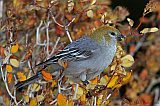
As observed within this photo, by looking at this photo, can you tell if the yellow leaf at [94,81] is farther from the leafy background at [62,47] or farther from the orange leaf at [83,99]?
the orange leaf at [83,99]

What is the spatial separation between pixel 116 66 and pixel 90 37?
0.44m

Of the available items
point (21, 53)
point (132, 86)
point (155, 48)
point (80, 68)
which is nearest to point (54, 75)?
point (80, 68)

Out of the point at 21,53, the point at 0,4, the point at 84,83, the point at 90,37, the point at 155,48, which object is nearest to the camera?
the point at 84,83

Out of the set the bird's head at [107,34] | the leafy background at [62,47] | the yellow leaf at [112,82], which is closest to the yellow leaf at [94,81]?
the leafy background at [62,47]

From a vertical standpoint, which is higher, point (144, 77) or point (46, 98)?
point (46, 98)

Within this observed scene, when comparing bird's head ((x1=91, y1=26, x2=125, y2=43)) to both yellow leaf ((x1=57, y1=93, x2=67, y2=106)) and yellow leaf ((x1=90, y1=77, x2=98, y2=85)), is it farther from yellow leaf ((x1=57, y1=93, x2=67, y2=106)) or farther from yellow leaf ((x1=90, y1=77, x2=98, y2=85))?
yellow leaf ((x1=57, y1=93, x2=67, y2=106))

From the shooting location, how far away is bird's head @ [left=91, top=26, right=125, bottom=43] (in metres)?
3.35

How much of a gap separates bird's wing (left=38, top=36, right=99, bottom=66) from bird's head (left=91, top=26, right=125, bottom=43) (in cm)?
5

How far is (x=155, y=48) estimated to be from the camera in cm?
488

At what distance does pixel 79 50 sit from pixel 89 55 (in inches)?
2.8

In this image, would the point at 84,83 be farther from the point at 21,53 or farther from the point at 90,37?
the point at 21,53

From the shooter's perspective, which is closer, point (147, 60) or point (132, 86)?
point (132, 86)

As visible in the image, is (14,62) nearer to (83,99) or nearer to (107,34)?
(83,99)

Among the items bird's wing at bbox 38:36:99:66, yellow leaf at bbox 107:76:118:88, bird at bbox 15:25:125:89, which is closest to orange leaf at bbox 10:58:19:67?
bird at bbox 15:25:125:89
